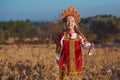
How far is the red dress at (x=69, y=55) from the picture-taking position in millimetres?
6762

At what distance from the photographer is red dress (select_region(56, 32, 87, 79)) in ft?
22.2

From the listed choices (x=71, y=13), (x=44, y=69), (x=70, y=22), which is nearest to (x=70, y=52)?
(x=70, y=22)

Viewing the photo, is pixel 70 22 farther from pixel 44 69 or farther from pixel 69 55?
pixel 44 69

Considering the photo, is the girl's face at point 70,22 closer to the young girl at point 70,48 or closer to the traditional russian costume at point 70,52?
the young girl at point 70,48

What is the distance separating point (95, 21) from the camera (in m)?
39.0

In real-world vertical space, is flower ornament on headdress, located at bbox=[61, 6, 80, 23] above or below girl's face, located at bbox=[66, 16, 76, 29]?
above

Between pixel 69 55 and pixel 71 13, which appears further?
pixel 71 13

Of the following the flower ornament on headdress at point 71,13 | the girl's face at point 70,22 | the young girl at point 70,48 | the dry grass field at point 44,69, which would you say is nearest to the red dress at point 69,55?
the young girl at point 70,48

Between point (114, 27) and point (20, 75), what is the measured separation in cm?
2921

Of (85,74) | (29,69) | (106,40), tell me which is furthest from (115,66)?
(106,40)

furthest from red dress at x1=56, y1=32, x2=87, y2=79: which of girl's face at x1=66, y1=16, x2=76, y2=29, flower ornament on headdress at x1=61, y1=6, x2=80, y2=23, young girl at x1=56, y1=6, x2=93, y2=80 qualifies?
flower ornament on headdress at x1=61, y1=6, x2=80, y2=23

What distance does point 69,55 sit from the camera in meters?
6.77

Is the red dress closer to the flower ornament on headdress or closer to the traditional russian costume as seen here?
the traditional russian costume

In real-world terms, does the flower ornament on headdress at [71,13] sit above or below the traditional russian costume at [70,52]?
above
